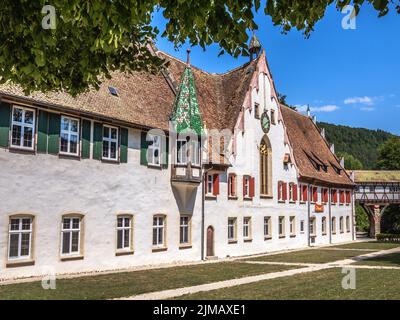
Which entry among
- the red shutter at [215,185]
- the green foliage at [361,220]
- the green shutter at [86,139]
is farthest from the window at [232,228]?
the green foliage at [361,220]

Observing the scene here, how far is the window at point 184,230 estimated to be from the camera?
23.8m

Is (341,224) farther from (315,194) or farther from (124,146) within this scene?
(124,146)

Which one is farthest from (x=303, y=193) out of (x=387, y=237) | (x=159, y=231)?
(x=159, y=231)

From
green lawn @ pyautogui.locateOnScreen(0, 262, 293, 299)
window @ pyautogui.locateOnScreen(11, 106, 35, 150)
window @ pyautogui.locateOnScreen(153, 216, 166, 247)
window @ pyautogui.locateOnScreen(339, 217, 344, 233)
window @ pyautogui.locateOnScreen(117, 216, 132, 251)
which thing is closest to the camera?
green lawn @ pyautogui.locateOnScreen(0, 262, 293, 299)

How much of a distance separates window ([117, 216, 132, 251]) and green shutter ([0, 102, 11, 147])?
6352 millimetres

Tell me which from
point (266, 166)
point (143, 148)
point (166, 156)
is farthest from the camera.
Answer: point (266, 166)

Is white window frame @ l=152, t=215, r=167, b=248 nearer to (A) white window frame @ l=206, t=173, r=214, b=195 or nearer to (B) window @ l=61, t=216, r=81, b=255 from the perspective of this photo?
(A) white window frame @ l=206, t=173, r=214, b=195

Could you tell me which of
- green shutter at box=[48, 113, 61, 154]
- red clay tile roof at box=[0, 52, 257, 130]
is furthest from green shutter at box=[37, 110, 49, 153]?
red clay tile roof at box=[0, 52, 257, 130]

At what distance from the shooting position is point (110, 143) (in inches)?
790

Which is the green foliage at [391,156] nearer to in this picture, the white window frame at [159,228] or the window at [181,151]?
the window at [181,151]

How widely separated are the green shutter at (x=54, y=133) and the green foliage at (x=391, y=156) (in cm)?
5374

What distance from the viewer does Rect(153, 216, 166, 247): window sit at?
22.2 m

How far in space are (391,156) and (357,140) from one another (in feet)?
242
